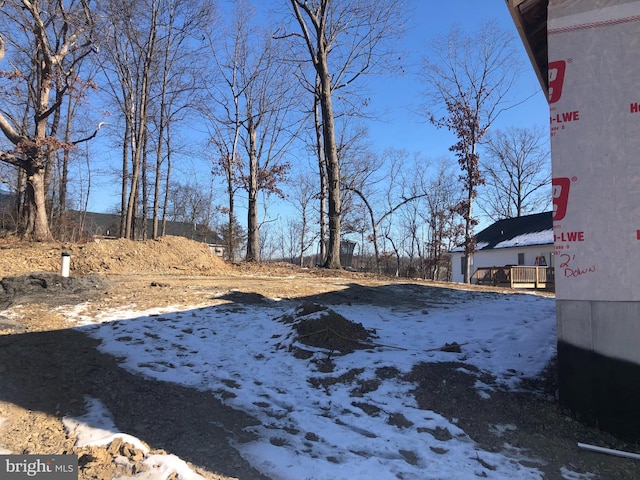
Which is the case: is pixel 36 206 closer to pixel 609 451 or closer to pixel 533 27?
pixel 533 27

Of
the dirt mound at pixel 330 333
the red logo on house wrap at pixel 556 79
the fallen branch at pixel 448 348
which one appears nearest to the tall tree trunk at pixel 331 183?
the dirt mound at pixel 330 333

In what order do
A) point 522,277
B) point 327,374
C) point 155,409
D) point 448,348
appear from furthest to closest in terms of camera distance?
point 522,277 → point 448,348 → point 327,374 → point 155,409

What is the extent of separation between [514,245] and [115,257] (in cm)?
2788

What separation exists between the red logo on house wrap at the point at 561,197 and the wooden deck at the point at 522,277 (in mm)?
20600

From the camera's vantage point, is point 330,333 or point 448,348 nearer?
point 448,348

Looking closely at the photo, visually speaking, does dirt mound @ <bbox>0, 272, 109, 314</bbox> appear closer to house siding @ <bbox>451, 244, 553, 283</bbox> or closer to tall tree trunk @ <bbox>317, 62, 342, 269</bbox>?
tall tree trunk @ <bbox>317, 62, 342, 269</bbox>

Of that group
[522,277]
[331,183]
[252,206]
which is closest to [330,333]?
[331,183]

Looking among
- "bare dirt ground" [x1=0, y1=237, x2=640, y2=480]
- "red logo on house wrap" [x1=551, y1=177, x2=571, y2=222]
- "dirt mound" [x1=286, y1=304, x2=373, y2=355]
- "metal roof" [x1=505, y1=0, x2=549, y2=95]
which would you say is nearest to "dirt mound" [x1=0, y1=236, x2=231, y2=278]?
"bare dirt ground" [x1=0, y1=237, x2=640, y2=480]

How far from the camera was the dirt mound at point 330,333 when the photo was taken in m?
5.85

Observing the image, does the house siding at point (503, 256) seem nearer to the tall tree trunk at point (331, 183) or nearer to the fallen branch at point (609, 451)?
the tall tree trunk at point (331, 183)

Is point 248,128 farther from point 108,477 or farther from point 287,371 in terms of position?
point 108,477

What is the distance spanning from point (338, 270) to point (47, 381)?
11.4 meters

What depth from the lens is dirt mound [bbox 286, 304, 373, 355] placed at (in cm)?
585

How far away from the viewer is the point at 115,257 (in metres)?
12.4
